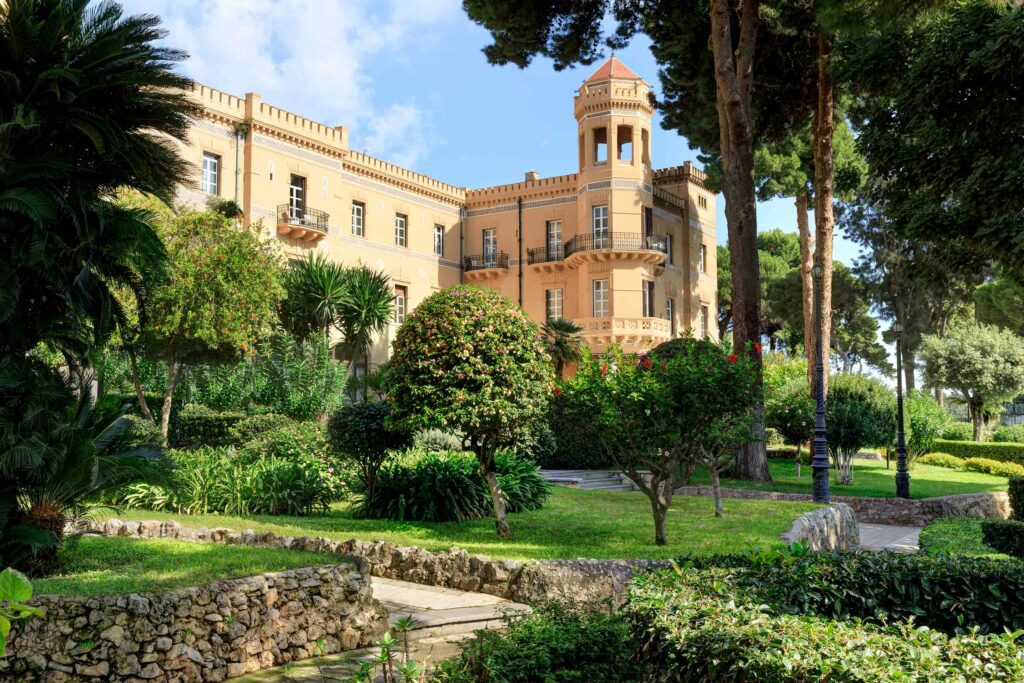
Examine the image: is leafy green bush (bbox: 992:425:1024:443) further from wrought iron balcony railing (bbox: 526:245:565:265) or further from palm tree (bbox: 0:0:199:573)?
palm tree (bbox: 0:0:199:573)

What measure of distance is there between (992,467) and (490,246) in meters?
22.3

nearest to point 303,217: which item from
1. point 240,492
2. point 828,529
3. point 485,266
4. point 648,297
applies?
point 485,266

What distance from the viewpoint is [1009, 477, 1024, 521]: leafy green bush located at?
14.2m

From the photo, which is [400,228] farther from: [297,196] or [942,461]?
[942,461]

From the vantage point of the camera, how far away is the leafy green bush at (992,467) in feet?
86.0

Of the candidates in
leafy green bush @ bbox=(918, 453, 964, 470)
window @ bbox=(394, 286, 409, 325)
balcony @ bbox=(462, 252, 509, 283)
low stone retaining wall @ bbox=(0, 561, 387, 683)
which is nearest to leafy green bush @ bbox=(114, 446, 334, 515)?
low stone retaining wall @ bbox=(0, 561, 387, 683)

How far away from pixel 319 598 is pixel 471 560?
222cm

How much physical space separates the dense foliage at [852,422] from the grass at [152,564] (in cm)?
1578

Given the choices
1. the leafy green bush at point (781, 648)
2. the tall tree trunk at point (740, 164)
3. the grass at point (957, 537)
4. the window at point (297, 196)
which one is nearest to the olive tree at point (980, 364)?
the tall tree trunk at point (740, 164)

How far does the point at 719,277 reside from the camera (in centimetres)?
5003

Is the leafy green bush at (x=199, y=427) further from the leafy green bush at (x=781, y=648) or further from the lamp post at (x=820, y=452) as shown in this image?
the leafy green bush at (x=781, y=648)

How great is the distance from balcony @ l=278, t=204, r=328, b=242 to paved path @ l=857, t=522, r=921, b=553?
20.4 metres

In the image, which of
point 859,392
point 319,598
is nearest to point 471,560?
point 319,598

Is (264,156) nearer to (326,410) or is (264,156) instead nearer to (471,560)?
(326,410)
